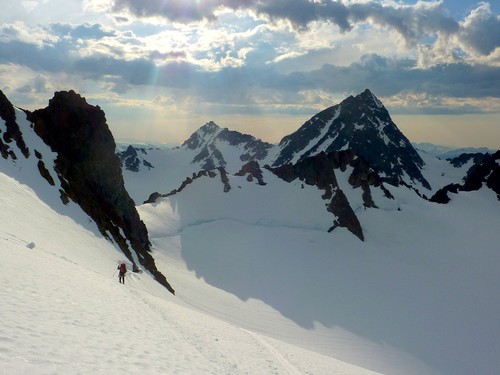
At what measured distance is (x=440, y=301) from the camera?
58438 mm

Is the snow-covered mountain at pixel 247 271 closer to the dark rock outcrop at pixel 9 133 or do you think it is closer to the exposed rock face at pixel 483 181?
the dark rock outcrop at pixel 9 133

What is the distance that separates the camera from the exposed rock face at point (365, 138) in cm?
17225

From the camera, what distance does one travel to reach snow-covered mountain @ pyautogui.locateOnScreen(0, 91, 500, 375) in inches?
532

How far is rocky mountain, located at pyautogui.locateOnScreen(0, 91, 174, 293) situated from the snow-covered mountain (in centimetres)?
31

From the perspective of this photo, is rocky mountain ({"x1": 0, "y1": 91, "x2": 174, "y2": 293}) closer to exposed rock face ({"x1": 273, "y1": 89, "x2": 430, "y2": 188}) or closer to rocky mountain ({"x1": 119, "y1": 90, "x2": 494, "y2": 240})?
rocky mountain ({"x1": 119, "y1": 90, "x2": 494, "y2": 240})

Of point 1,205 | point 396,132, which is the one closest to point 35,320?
point 1,205

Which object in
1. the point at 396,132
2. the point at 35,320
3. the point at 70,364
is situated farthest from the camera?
the point at 396,132

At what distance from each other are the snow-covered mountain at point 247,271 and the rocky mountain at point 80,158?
31 centimetres

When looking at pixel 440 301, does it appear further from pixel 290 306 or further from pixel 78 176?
pixel 78 176

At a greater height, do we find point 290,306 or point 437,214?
point 437,214

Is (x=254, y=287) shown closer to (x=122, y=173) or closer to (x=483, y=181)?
(x=122, y=173)

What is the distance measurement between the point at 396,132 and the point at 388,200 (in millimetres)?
105169

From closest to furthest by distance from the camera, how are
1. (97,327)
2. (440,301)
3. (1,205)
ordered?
(97,327) → (1,205) → (440,301)

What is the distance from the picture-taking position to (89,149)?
180 ft
